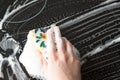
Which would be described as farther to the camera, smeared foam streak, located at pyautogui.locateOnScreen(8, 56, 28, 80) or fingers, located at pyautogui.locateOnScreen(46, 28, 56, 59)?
smeared foam streak, located at pyautogui.locateOnScreen(8, 56, 28, 80)

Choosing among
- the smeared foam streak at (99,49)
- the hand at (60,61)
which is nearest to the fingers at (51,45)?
the hand at (60,61)

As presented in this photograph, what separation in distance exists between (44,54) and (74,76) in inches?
3.5

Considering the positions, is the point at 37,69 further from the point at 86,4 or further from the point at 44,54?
the point at 86,4

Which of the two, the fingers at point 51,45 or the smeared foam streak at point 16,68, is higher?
the fingers at point 51,45

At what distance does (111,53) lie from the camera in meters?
0.78

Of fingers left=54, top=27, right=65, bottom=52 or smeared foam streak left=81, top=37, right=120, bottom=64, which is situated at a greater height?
fingers left=54, top=27, right=65, bottom=52

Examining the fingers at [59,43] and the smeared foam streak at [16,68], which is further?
the smeared foam streak at [16,68]

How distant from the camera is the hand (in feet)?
2.27

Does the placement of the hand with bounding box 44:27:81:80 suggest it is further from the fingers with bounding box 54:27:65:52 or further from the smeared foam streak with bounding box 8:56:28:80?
the smeared foam streak with bounding box 8:56:28:80

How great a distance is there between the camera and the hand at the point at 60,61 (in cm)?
69

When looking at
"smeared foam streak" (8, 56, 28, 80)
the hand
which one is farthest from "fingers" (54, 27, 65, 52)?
"smeared foam streak" (8, 56, 28, 80)

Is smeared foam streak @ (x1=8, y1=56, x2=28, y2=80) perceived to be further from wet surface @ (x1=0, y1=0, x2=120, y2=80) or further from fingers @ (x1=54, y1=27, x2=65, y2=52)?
fingers @ (x1=54, y1=27, x2=65, y2=52)

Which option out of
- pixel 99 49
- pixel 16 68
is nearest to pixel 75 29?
pixel 99 49

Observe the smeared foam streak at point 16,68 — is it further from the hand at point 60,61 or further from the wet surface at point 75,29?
the hand at point 60,61
